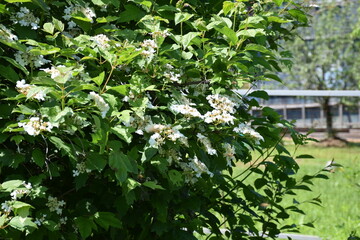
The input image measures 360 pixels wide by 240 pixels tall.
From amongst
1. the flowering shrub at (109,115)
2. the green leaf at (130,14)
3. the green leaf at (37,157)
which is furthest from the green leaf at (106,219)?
the green leaf at (130,14)

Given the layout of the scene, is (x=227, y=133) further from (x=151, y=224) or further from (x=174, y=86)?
(x=151, y=224)

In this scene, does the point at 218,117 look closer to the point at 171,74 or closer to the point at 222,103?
the point at 222,103

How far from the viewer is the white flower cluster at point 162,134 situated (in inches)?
55.7

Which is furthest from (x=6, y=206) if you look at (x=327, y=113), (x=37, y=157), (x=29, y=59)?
(x=327, y=113)

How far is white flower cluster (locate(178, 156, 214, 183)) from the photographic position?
1.67 meters

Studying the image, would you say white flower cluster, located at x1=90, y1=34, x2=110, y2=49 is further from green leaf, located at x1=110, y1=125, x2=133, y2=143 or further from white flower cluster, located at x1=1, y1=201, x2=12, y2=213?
white flower cluster, located at x1=1, y1=201, x2=12, y2=213

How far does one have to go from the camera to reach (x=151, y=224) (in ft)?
6.21

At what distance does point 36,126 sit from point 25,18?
432mm

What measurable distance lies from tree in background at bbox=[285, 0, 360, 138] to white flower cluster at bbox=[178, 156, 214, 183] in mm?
14037

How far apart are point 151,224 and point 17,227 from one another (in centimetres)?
63

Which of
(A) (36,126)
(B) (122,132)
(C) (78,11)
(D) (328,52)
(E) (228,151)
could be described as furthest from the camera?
(D) (328,52)

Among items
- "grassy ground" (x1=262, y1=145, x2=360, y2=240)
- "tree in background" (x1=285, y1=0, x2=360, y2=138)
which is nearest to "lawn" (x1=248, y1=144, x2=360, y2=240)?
"grassy ground" (x1=262, y1=145, x2=360, y2=240)

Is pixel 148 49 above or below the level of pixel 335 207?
above

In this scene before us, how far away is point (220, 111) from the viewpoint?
1.56 meters
